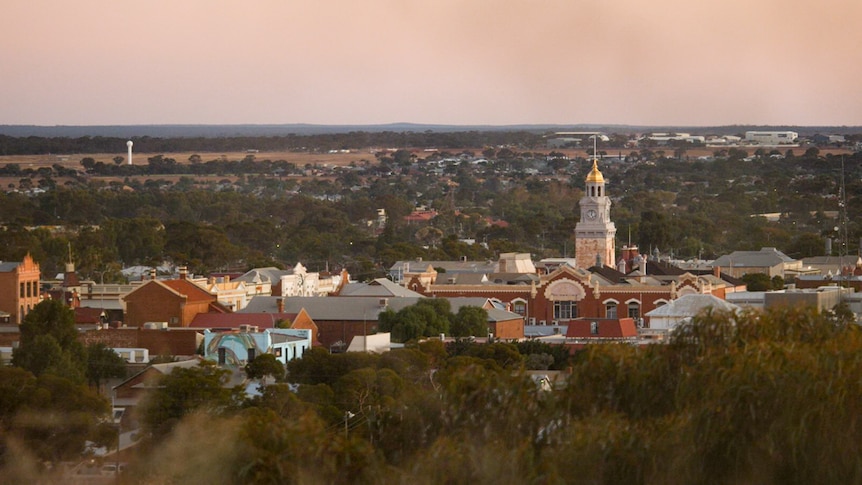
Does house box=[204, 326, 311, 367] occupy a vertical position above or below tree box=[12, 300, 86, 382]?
below

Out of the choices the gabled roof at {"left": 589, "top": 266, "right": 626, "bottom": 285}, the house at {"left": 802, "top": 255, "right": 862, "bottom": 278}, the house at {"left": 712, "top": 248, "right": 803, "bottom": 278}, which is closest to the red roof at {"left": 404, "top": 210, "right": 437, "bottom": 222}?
the house at {"left": 802, "top": 255, "right": 862, "bottom": 278}

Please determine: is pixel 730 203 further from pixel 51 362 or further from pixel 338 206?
pixel 51 362

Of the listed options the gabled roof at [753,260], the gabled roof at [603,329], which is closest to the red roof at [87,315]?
the gabled roof at [603,329]

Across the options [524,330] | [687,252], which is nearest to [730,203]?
[687,252]

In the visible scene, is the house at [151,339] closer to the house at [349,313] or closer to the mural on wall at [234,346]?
the mural on wall at [234,346]

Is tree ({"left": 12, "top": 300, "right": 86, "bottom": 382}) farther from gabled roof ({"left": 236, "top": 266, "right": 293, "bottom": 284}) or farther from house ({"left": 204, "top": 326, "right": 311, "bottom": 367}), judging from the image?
gabled roof ({"left": 236, "top": 266, "right": 293, "bottom": 284})
